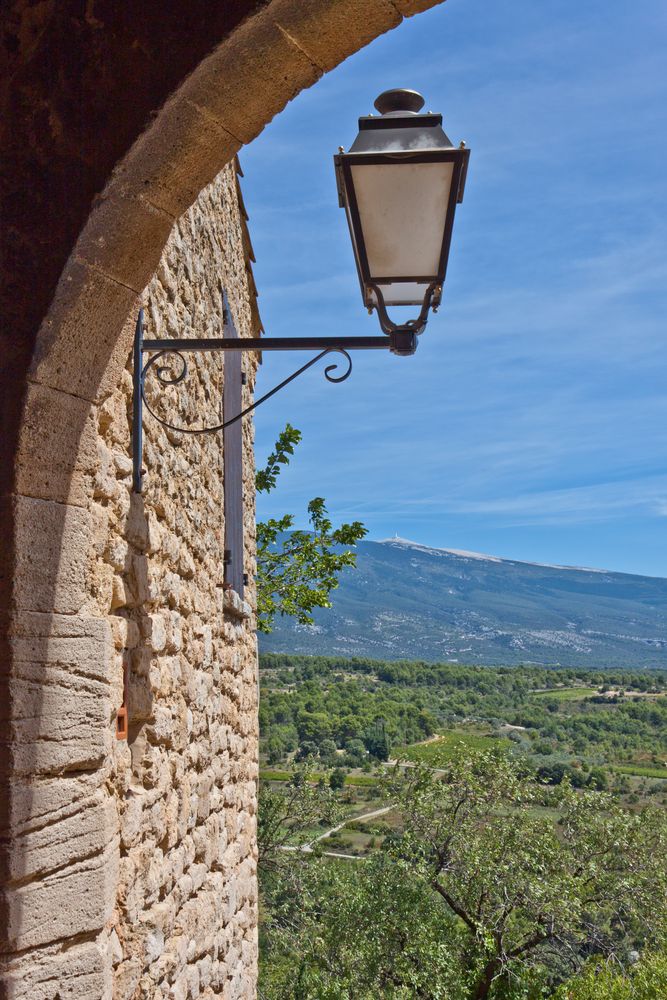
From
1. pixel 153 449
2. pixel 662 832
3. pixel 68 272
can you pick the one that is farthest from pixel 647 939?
pixel 68 272

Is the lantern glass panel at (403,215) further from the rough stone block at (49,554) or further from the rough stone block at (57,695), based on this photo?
the rough stone block at (57,695)

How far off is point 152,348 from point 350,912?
13.7 m

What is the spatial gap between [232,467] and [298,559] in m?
6.44

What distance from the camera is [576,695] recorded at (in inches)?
2884

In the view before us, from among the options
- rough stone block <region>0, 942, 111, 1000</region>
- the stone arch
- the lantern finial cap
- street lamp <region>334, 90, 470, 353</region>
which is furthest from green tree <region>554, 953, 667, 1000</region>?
the lantern finial cap

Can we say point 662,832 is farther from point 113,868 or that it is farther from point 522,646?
point 522,646

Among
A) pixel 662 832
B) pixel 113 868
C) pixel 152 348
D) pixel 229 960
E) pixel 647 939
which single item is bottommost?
pixel 647 939

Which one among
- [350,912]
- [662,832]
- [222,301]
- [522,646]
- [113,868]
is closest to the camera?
[113,868]

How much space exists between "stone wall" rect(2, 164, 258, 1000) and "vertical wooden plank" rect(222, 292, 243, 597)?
5.4 inches

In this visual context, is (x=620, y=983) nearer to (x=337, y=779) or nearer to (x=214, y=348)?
(x=214, y=348)

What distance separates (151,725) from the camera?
9.32 feet

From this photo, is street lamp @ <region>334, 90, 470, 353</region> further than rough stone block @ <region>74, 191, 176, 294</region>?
Yes

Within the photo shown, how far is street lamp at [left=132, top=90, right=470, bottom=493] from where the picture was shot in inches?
93.7

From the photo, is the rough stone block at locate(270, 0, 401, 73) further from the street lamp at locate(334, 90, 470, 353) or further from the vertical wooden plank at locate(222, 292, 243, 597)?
the vertical wooden plank at locate(222, 292, 243, 597)
